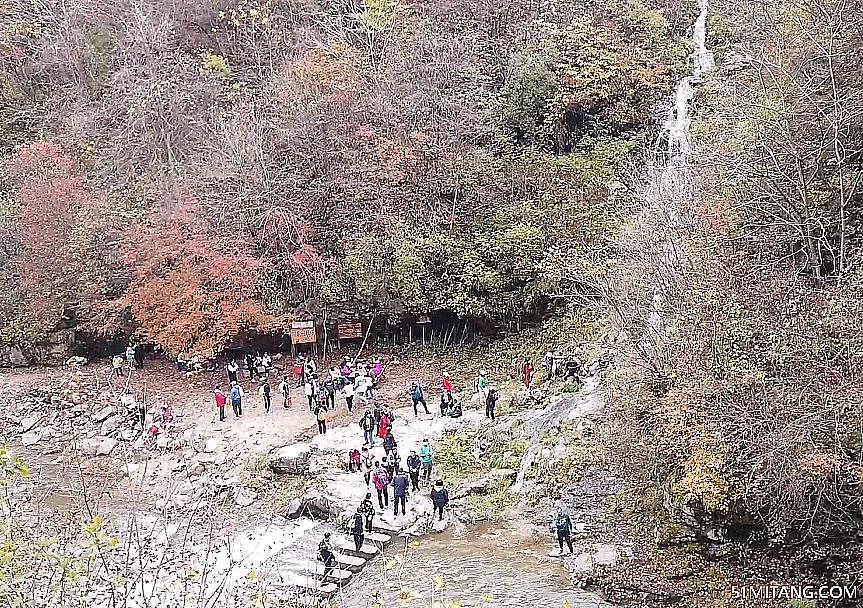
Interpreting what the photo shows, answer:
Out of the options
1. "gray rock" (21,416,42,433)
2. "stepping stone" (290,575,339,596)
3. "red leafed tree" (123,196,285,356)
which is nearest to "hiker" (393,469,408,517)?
"stepping stone" (290,575,339,596)

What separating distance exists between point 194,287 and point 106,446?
5075mm

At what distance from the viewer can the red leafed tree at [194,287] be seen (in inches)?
904

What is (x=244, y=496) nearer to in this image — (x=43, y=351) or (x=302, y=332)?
(x=302, y=332)

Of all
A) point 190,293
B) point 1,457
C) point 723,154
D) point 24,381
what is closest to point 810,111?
point 723,154

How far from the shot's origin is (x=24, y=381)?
2497cm

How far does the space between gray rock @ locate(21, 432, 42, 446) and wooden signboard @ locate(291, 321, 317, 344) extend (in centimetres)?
730

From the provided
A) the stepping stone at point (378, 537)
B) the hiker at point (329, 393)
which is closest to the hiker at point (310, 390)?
the hiker at point (329, 393)

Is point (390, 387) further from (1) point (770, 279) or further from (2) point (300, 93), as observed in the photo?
(1) point (770, 279)

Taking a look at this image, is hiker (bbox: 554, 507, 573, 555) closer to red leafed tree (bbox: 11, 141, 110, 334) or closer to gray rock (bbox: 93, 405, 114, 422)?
gray rock (bbox: 93, 405, 114, 422)

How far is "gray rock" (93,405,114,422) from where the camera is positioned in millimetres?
21953

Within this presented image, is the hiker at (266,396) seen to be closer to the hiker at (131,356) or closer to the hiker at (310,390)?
the hiker at (310,390)

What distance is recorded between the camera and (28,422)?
22344mm

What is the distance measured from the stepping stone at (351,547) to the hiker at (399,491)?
3.21 ft

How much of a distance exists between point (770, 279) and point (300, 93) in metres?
17.8
